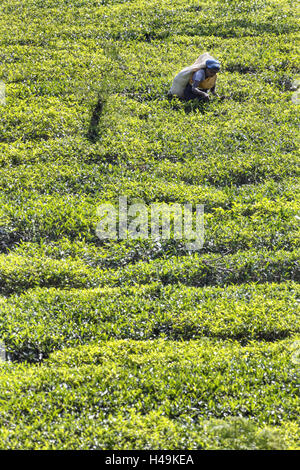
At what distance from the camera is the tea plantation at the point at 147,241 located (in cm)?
558

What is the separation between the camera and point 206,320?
6.72m

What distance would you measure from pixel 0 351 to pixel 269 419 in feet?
9.63

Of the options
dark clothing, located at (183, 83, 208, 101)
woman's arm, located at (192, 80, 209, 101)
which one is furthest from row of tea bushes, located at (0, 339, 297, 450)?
dark clothing, located at (183, 83, 208, 101)

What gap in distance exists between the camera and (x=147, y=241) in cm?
801

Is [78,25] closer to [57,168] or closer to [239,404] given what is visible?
[57,168]

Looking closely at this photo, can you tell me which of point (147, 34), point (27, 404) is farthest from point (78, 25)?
point (27, 404)
